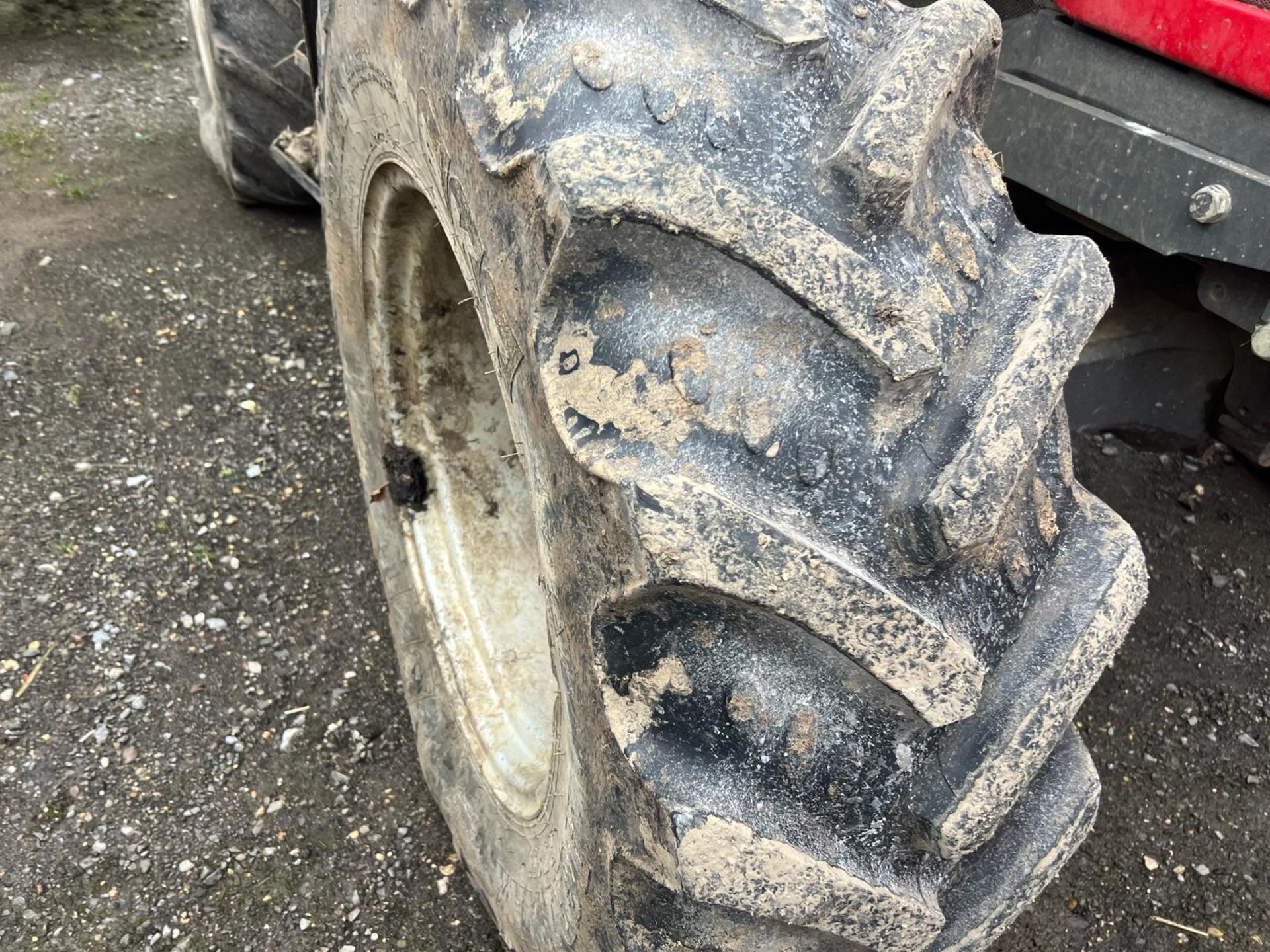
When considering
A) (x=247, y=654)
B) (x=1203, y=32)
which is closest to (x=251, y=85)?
(x=247, y=654)

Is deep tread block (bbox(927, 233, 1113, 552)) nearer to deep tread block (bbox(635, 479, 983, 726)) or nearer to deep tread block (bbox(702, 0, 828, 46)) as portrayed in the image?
deep tread block (bbox(635, 479, 983, 726))

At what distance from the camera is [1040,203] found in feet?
4.99

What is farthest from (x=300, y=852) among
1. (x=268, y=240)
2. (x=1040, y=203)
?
(x=268, y=240)

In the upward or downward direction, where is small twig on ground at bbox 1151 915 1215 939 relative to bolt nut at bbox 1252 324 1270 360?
downward

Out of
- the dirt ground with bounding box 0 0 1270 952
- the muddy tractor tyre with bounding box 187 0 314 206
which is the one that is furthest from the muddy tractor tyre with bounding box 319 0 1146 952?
the muddy tractor tyre with bounding box 187 0 314 206

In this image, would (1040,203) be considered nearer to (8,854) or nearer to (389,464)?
(389,464)

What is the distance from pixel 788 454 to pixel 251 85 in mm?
1931

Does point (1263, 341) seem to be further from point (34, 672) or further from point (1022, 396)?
point (34, 672)

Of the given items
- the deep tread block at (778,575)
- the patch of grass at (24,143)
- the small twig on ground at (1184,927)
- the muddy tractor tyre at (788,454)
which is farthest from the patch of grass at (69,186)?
the small twig on ground at (1184,927)

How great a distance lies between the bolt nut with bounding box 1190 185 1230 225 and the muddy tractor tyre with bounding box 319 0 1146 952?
0.28 meters

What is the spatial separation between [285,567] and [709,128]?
4.31ft

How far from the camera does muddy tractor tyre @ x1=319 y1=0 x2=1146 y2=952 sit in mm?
711

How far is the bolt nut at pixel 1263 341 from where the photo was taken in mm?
1026

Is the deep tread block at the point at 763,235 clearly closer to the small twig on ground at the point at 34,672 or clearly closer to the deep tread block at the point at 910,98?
the deep tread block at the point at 910,98
